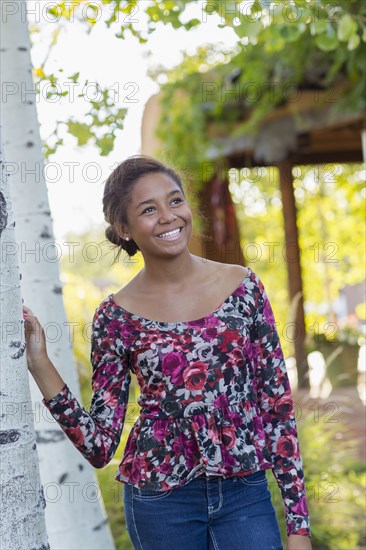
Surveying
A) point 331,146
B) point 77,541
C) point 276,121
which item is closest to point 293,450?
point 77,541

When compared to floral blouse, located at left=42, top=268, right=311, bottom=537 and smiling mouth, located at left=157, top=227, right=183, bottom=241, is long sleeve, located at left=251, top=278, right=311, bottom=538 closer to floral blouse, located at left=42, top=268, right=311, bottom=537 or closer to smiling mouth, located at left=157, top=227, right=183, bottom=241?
floral blouse, located at left=42, top=268, right=311, bottom=537

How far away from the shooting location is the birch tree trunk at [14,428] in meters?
1.72

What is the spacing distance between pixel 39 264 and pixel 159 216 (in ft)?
3.07

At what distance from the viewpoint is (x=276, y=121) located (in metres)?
7.98

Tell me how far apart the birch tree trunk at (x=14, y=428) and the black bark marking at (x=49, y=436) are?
125 centimetres

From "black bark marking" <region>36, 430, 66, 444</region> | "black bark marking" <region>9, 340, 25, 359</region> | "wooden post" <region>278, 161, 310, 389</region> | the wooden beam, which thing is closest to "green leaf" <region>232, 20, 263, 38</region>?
"black bark marking" <region>36, 430, 66, 444</region>

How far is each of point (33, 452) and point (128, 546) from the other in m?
2.59

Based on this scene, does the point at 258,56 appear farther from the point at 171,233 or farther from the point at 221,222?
the point at 171,233

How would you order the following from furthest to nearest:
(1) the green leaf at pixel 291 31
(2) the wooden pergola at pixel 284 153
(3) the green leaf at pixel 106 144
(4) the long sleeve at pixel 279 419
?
(2) the wooden pergola at pixel 284 153
(3) the green leaf at pixel 106 144
(1) the green leaf at pixel 291 31
(4) the long sleeve at pixel 279 419

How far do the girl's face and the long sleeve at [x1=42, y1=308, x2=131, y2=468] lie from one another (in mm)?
232

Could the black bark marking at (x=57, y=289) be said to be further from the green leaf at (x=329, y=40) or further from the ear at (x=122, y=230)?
the green leaf at (x=329, y=40)

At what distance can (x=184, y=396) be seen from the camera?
2146 mm

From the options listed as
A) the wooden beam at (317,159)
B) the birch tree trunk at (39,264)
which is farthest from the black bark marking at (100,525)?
the wooden beam at (317,159)

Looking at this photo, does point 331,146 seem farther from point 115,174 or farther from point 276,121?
point 115,174
